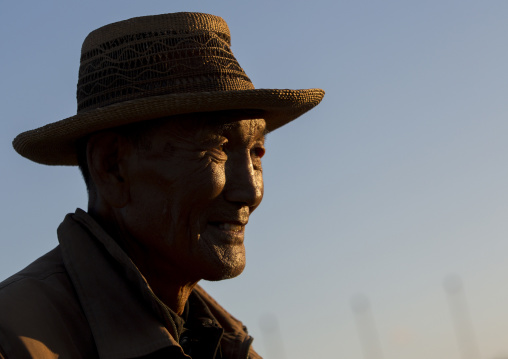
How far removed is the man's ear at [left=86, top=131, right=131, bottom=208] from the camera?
169 inches

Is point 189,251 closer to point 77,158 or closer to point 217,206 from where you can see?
point 217,206

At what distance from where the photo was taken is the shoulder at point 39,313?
371 cm

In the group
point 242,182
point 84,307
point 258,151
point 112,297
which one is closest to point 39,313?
point 84,307

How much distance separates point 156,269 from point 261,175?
687 millimetres

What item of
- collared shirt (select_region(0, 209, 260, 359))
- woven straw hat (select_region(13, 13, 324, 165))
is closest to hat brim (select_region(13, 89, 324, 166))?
woven straw hat (select_region(13, 13, 324, 165))

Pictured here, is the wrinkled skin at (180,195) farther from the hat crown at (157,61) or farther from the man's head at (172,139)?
the hat crown at (157,61)

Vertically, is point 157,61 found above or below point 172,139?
above

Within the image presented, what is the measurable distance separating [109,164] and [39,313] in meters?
0.83

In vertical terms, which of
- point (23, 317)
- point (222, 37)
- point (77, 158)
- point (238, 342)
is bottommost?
point (238, 342)

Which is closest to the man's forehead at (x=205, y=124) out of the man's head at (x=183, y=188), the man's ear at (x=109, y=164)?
the man's head at (x=183, y=188)

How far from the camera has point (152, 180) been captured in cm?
420

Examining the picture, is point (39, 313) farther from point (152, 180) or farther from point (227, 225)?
point (227, 225)

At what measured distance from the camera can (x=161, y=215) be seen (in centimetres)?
418

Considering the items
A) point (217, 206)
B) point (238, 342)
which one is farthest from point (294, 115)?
point (238, 342)
